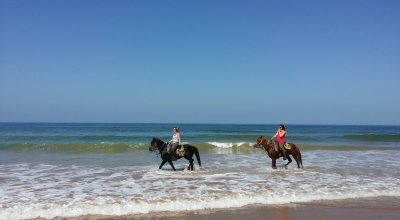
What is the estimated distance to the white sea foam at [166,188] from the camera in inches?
257

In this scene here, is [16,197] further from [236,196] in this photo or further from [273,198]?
[273,198]

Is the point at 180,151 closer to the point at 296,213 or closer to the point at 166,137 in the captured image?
the point at 296,213

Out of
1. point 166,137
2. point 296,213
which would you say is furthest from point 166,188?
point 166,137

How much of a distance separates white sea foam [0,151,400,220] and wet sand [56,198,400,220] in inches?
12.9

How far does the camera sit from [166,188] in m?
8.48

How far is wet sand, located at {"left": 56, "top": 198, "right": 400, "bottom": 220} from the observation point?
5.99m

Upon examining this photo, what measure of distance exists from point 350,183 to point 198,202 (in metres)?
5.51

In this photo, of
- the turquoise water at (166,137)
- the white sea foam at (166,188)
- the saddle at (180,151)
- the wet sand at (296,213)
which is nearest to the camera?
the wet sand at (296,213)

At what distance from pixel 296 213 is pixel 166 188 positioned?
12.4 ft

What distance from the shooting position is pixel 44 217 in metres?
5.96

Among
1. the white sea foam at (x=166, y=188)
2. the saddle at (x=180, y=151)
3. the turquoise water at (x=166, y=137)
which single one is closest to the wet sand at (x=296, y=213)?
the white sea foam at (x=166, y=188)

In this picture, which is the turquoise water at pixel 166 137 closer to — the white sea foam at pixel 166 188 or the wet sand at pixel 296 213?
the white sea foam at pixel 166 188

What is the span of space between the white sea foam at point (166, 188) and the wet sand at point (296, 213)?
0.33 metres

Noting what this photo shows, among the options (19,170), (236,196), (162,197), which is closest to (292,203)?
(236,196)
